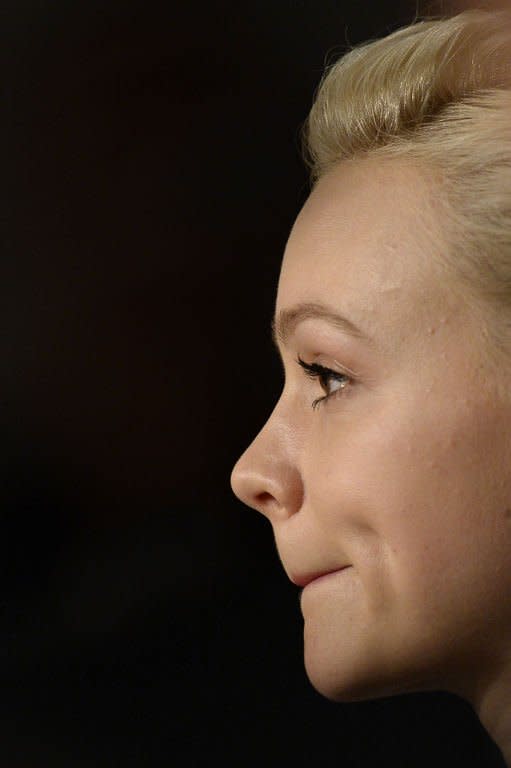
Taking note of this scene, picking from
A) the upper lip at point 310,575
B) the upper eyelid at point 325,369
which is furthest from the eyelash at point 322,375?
the upper lip at point 310,575

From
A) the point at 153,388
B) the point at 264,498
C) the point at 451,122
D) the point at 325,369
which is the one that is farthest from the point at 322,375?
the point at 153,388

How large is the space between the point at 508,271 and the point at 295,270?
0.19 meters

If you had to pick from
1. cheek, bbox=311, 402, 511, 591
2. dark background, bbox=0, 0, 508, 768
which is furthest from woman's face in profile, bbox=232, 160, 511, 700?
dark background, bbox=0, 0, 508, 768

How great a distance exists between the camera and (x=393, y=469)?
0.90m

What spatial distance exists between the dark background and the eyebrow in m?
0.35

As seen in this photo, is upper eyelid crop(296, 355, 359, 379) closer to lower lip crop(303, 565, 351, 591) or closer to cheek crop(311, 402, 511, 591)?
cheek crop(311, 402, 511, 591)

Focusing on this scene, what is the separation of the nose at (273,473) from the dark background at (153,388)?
1.14 ft

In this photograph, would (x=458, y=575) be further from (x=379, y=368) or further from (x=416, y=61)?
(x=416, y=61)

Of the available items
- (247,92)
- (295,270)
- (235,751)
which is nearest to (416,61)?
(295,270)

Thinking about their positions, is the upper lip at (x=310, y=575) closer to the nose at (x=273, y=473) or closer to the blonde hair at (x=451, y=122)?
the nose at (x=273, y=473)

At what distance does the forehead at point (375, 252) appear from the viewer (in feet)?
2.95

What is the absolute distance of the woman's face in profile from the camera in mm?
883

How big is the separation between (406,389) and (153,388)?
1.62 ft

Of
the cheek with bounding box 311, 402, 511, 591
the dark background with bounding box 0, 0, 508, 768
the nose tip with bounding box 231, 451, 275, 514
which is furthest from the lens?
the dark background with bounding box 0, 0, 508, 768
